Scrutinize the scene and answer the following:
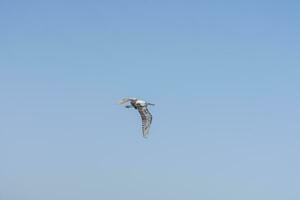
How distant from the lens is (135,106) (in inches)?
3113

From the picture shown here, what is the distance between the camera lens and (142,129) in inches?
3027

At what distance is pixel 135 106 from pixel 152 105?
4.28m

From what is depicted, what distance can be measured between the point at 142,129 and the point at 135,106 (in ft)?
14.7

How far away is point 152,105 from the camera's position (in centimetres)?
7588

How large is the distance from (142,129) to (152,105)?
14.4 ft
